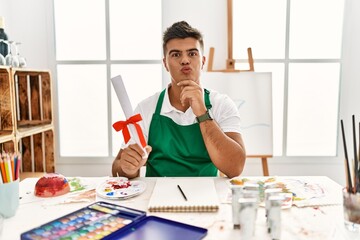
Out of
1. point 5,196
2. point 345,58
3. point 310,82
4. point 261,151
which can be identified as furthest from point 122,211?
point 345,58

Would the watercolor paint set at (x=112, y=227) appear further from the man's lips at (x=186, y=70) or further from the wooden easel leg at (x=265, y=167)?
the wooden easel leg at (x=265, y=167)

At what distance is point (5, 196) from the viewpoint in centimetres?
84

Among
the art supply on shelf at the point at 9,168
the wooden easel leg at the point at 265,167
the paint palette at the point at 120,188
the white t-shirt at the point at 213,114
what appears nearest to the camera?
the art supply on shelf at the point at 9,168

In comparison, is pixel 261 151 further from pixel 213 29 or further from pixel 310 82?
pixel 213 29

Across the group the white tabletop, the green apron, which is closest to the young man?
the green apron

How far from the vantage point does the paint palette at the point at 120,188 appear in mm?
985

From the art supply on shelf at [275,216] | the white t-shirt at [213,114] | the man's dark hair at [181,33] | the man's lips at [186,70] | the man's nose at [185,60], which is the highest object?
the man's dark hair at [181,33]

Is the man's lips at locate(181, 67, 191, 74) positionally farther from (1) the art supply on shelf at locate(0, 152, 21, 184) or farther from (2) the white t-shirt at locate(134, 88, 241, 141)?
(1) the art supply on shelf at locate(0, 152, 21, 184)

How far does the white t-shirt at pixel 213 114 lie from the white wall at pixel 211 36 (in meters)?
0.89

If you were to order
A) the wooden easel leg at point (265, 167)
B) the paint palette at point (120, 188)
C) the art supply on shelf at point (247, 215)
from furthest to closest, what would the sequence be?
the wooden easel leg at point (265, 167) < the paint palette at point (120, 188) < the art supply on shelf at point (247, 215)

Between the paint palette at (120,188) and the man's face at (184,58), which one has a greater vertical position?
the man's face at (184,58)

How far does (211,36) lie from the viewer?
7.55ft

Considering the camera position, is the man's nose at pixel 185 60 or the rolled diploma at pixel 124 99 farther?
the man's nose at pixel 185 60

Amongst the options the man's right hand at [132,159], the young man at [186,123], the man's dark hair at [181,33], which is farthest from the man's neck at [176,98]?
the man's right hand at [132,159]
